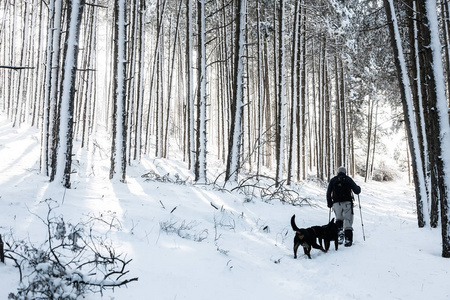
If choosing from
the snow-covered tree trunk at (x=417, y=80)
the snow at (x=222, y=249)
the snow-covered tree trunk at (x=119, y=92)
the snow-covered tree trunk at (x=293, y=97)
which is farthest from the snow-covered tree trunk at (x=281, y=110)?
the snow-covered tree trunk at (x=119, y=92)

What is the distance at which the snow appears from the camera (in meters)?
3.55

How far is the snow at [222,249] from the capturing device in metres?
3.55

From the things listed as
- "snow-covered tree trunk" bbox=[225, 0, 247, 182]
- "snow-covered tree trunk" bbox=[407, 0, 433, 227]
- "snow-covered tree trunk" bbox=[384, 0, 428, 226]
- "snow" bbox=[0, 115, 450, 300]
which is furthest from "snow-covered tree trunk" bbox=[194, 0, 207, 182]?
"snow-covered tree trunk" bbox=[407, 0, 433, 227]

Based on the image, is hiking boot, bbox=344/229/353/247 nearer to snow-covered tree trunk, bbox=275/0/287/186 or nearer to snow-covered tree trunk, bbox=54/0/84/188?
snow-covered tree trunk, bbox=275/0/287/186

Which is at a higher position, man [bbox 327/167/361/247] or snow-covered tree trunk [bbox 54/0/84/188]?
snow-covered tree trunk [bbox 54/0/84/188]

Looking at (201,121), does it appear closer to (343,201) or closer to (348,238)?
(343,201)

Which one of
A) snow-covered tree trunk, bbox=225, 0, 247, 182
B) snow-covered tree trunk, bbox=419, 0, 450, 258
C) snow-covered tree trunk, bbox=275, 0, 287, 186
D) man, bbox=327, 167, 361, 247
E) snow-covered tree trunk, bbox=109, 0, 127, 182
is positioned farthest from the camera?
snow-covered tree trunk, bbox=275, 0, 287, 186

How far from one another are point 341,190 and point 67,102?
19.6 feet

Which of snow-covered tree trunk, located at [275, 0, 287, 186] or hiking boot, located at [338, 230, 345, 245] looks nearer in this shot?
hiking boot, located at [338, 230, 345, 245]

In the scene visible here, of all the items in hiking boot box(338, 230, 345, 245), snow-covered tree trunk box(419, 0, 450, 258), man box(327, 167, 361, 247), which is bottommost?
hiking boot box(338, 230, 345, 245)

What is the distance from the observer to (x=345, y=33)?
11758 millimetres

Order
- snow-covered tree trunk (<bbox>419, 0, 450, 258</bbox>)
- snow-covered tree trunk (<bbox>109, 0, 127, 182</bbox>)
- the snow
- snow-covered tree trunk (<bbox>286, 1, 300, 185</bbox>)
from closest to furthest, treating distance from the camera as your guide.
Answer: the snow
snow-covered tree trunk (<bbox>419, 0, 450, 258</bbox>)
snow-covered tree trunk (<bbox>109, 0, 127, 182</bbox>)
snow-covered tree trunk (<bbox>286, 1, 300, 185</bbox>)

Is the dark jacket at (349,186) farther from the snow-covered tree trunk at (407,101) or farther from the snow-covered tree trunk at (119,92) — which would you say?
the snow-covered tree trunk at (119,92)

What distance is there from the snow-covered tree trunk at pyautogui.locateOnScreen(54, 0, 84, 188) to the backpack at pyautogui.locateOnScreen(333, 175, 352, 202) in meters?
5.60
